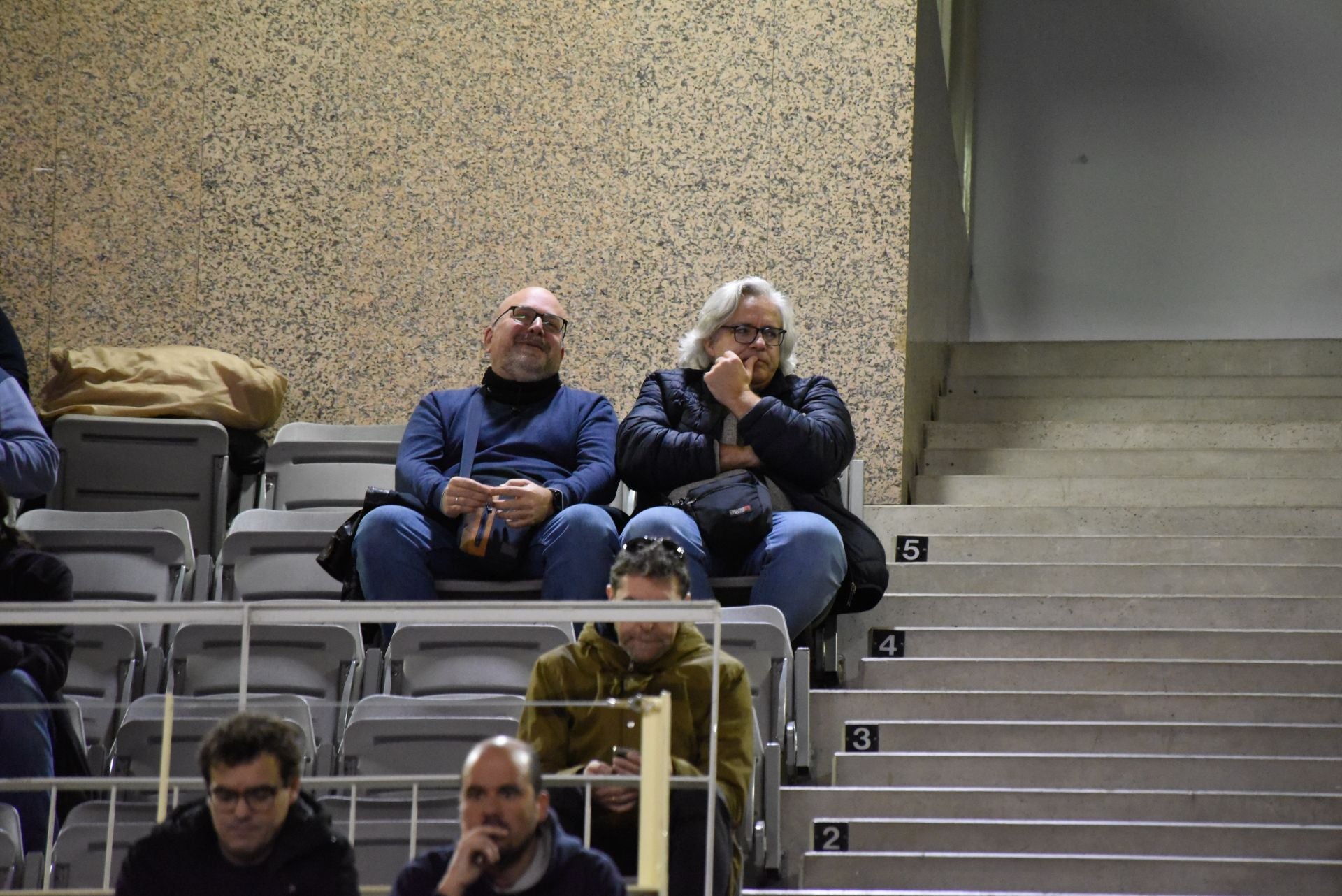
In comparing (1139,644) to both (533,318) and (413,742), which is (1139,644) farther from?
(413,742)

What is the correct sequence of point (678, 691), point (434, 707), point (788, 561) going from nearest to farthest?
point (678, 691), point (434, 707), point (788, 561)

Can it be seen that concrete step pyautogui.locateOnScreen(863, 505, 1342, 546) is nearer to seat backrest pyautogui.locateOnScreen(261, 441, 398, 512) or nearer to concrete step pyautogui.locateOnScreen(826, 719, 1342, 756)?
concrete step pyautogui.locateOnScreen(826, 719, 1342, 756)

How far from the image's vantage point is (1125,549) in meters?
5.32

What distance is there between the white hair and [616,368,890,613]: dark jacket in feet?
0.33

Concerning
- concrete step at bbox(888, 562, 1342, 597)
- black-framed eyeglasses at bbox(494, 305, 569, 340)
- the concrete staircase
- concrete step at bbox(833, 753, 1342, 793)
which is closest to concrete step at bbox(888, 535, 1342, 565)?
the concrete staircase

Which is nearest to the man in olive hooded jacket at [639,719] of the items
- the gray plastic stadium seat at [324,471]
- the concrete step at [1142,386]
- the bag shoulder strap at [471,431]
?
the bag shoulder strap at [471,431]

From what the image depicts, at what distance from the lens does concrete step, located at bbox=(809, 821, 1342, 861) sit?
402 cm

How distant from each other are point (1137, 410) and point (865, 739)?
3.00 meters

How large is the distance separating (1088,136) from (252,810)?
24.8 feet

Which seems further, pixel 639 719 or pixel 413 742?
pixel 413 742

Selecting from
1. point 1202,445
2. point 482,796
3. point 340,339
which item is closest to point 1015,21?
point 1202,445

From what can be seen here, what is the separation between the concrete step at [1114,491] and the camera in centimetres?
598

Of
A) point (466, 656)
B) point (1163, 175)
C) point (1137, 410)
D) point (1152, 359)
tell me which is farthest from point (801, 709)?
point (1163, 175)

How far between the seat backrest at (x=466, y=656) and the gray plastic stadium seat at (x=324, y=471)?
128 cm
